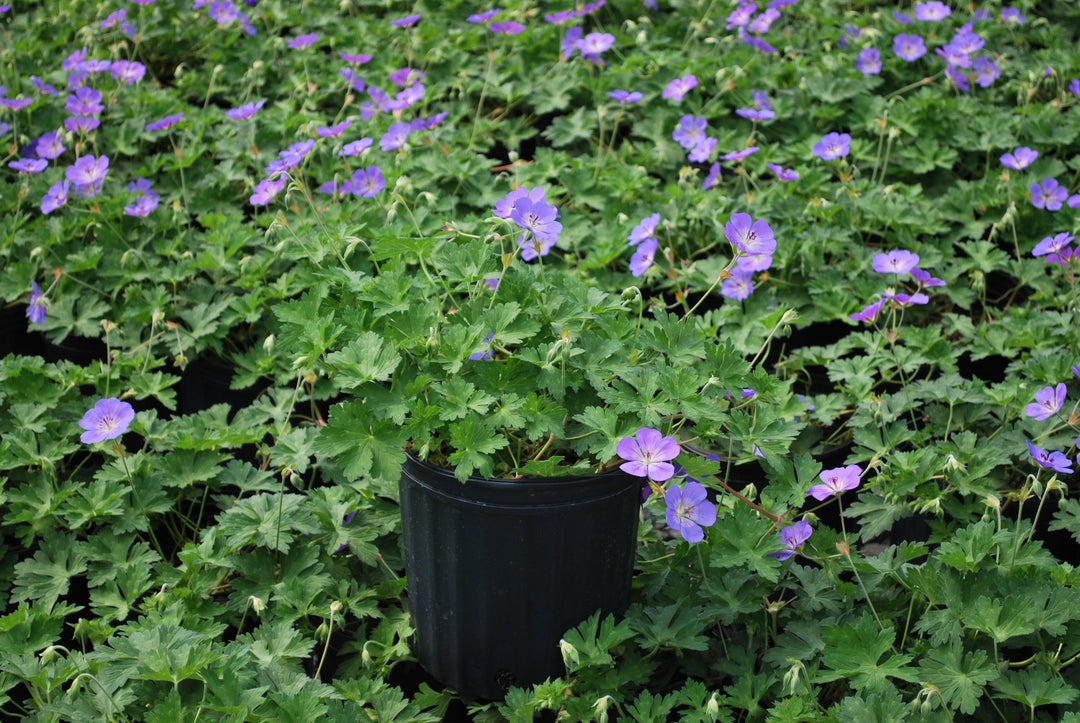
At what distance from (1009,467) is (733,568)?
2.72ft

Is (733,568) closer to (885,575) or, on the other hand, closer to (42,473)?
(885,575)

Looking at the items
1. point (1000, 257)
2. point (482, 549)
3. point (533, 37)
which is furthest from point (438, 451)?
point (533, 37)

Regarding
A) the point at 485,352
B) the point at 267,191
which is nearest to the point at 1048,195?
the point at 485,352

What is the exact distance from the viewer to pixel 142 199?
300 centimetres

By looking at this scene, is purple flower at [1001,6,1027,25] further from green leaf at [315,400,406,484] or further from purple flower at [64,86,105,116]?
green leaf at [315,400,406,484]

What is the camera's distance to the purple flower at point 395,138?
10.1ft

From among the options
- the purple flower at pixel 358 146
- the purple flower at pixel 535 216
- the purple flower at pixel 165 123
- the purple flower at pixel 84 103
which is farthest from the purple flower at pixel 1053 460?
the purple flower at pixel 84 103

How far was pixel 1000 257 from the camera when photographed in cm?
283

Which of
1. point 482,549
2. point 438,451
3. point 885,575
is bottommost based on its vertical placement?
point 885,575

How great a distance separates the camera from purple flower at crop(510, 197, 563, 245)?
1.73m

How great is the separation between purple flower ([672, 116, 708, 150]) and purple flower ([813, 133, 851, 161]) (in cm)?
39

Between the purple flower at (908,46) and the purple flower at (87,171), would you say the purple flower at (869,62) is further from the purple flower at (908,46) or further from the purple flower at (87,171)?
the purple flower at (87,171)

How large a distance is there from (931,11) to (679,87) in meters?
1.19

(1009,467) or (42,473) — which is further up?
(42,473)
